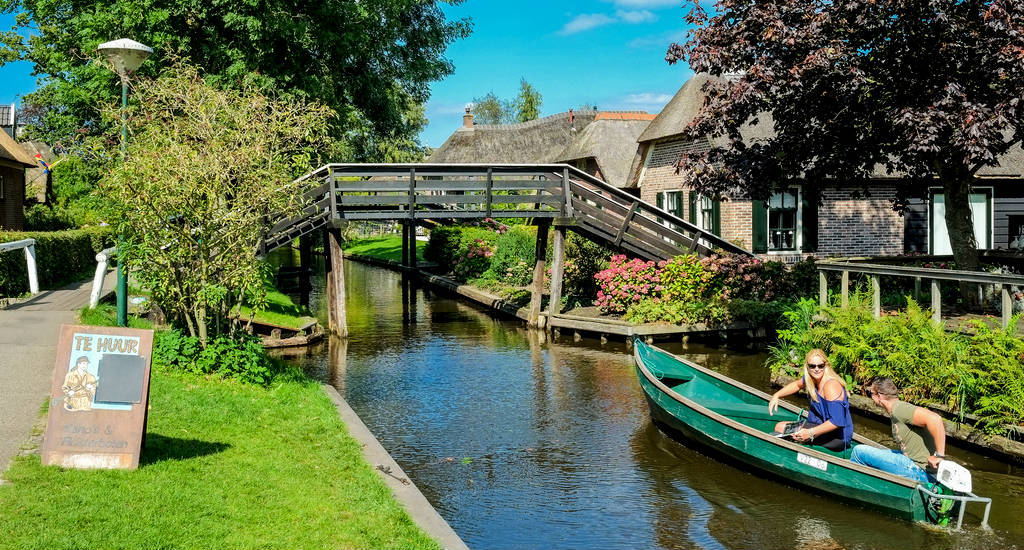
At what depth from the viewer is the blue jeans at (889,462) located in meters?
8.93

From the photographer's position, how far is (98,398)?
26.4 feet

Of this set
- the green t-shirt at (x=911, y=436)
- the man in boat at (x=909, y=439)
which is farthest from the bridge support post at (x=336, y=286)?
the green t-shirt at (x=911, y=436)

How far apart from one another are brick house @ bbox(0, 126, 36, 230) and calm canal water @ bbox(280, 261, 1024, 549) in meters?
24.1

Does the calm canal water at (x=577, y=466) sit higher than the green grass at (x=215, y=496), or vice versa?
the green grass at (x=215, y=496)

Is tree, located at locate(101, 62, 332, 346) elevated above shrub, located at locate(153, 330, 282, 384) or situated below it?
above

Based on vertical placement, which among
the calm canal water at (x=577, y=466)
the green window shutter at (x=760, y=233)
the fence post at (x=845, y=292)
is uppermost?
the green window shutter at (x=760, y=233)

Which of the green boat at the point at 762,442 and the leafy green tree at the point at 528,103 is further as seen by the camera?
the leafy green tree at the point at 528,103

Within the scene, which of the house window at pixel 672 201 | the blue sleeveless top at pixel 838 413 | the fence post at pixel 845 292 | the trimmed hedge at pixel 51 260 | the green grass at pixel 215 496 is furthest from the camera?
the house window at pixel 672 201

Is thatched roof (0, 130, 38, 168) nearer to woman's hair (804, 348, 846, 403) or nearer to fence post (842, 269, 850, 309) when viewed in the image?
fence post (842, 269, 850, 309)

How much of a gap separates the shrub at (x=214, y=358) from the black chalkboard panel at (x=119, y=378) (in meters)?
4.47

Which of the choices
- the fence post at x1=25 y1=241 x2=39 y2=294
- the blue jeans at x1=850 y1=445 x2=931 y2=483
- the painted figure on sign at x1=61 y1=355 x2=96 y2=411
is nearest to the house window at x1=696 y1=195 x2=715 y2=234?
the fence post at x1=25 y1=241 x2=39 y2=294

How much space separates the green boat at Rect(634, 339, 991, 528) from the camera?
8758mm

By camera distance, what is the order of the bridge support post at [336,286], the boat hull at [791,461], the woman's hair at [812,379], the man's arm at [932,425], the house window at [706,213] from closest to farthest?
the boat hull at [791,461]
the man's arm at [932,425]
the woman's hair at [812,379]
the bridge support post at [336,286]
the house window at [706,213]

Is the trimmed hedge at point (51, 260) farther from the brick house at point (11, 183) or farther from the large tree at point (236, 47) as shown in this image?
the brick house at point (11, 183)
